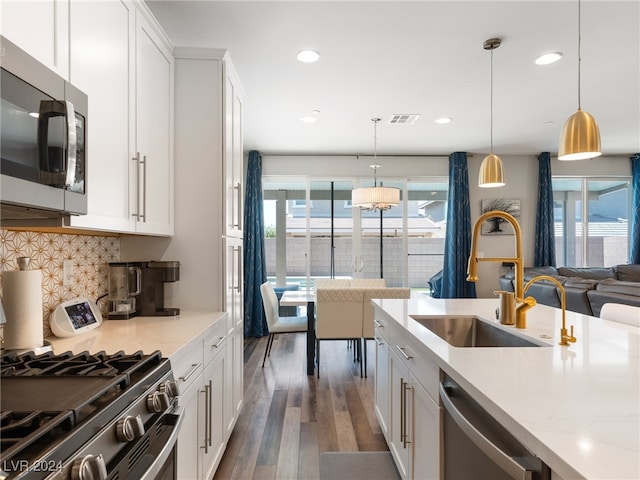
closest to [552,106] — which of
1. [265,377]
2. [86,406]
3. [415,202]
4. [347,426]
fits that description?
[415,202]

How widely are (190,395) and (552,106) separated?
170 inches

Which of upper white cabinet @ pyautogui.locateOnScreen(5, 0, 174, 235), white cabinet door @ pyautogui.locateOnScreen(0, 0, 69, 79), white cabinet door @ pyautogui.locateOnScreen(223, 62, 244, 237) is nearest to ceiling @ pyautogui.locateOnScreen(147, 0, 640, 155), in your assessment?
white cabinet door @ pyautogui.locateOnScreen(223, 62, 244, 237)

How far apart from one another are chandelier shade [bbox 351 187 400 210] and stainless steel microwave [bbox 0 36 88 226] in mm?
3170

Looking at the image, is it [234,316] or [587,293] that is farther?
[587,293]

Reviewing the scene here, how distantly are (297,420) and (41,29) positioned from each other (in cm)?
264

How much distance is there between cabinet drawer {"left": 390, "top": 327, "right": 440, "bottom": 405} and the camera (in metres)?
1.34

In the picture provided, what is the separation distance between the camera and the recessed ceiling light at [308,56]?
8.86ft

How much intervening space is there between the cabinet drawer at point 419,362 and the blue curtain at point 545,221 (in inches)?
193

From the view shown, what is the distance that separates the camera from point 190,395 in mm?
1541

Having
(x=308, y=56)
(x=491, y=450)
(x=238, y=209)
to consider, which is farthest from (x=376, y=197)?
(x=491, y=450)

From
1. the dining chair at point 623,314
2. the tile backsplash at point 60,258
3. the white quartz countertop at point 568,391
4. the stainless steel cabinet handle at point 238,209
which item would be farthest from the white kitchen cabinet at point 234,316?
the dining chair at point 623,314

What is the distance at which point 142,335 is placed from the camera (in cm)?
161

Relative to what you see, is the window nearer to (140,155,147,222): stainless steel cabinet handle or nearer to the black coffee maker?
the black coffee maker

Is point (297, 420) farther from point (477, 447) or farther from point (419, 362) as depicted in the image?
point (477, 447)
